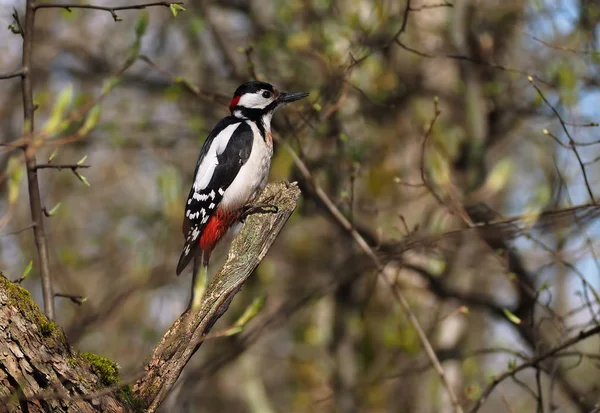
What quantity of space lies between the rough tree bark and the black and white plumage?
140 centimetres

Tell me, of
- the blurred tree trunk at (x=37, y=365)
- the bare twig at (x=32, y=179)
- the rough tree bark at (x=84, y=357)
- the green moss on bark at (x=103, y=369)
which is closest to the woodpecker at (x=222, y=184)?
the bare twig at (x=32, y=179)

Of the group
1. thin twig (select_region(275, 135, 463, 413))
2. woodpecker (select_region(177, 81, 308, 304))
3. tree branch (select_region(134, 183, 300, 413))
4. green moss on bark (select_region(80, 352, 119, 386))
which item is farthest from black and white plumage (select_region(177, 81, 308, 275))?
green moss on bark (select_region(80, 352, 119, 386))

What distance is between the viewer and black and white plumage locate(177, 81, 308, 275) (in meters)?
4.07

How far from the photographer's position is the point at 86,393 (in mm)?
2174

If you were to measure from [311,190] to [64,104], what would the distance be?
119 inches

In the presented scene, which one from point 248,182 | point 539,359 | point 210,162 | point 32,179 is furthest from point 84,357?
point 539,359

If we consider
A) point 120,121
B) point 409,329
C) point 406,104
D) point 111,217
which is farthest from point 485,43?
point 111,217

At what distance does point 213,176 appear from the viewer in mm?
4172

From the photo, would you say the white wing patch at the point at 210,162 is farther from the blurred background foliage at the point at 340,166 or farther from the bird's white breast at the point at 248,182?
the blurred background foliage at the point at 340,166

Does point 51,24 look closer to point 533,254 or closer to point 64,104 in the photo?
point 533,254

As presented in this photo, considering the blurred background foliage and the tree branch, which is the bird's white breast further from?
the tree branch

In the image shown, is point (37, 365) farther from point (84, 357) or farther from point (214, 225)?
point (214, 225)

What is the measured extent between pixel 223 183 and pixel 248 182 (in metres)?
0.16

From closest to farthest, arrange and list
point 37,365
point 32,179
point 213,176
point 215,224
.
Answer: point 37,365
point 32,179
point 215,224
point 213,176
